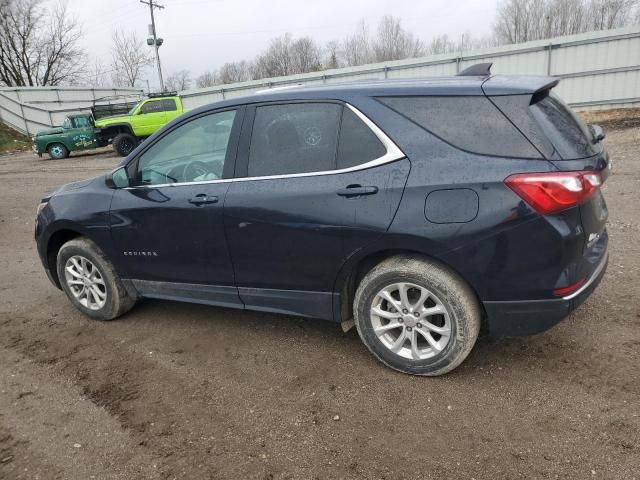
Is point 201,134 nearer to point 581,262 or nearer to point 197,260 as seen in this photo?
point 197,260

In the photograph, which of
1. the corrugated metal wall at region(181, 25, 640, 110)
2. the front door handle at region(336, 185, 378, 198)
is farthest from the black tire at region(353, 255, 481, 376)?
the corrugated metal wall at region(181, 25, 640, 110)

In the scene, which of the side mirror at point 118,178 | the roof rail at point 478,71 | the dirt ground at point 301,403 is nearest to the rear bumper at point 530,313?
the dirt ground at point 301,403

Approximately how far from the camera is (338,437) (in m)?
2.64

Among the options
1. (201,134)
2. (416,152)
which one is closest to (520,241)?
(416,152)

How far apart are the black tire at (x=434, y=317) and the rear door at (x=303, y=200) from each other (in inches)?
8.7

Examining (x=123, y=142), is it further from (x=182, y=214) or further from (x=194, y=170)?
(x=182, y=214)

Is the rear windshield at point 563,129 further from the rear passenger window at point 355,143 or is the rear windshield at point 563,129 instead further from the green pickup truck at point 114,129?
the green pickup truck at point 114,129

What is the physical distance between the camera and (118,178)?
12.9 ft

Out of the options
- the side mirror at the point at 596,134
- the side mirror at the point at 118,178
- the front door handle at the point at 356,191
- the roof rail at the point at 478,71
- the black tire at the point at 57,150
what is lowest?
the black tire at the point at 57,150

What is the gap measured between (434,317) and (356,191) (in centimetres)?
91

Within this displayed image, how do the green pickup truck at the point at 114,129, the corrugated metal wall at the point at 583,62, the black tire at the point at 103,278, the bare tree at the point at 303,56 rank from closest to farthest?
1. the black tire at the point at 103,278
2. the corrugated metal wall at the point at 583,62
3. the green pickup truck at the point at 114,129
4. the bare tree at the point at 303,56

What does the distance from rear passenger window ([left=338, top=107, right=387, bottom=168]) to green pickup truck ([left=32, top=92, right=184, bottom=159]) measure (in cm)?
1685

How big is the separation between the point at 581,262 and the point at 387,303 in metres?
1.10

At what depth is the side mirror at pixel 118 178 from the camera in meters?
3.89
